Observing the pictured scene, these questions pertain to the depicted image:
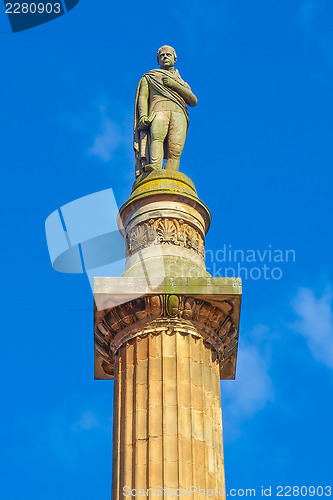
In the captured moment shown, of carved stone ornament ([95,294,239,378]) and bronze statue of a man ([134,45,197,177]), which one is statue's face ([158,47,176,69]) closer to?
bronze statue of a man ([134,45,197,177])

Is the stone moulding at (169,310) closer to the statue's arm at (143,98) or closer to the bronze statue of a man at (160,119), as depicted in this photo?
the bronze statue of a man at (160,119)

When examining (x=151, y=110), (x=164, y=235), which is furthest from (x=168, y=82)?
(x=164, y=235)

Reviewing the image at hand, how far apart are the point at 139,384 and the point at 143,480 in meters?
1.91

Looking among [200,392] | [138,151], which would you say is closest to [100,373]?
[200,392]

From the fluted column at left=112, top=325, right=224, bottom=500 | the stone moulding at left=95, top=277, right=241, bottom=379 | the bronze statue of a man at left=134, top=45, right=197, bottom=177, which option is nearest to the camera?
the fluted column at left=112, top=325, right=224, bottom=500

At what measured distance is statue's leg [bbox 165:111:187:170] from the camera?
2262 cm

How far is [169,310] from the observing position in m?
18.5

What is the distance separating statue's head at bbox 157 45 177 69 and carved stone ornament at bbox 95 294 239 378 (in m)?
7.58

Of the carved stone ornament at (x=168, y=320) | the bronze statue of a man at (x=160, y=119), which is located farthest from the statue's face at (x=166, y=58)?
the carved stone ornament at (x=168, y=320)

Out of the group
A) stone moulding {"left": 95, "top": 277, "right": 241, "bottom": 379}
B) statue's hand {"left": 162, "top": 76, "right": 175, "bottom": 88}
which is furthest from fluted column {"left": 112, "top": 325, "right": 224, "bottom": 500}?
statue's hand {"left": 162, "top": 76, "right": 175, "bottom": 88}

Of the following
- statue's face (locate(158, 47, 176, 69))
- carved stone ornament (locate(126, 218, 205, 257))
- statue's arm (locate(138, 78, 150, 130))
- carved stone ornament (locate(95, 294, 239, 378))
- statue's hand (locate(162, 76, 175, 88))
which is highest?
statue's face (locate(158, 47, 176, 69))

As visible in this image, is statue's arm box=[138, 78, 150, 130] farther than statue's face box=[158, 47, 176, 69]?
No

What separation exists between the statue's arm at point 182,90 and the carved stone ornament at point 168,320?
6.49m

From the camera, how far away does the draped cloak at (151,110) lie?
22.7 m
